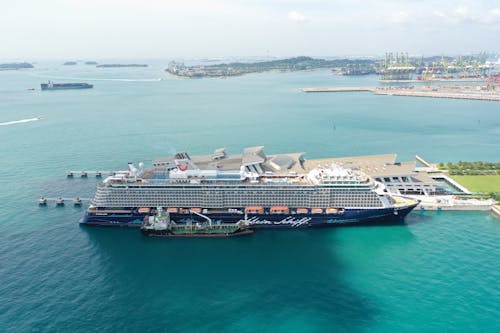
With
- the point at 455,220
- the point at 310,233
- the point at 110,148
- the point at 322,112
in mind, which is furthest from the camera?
the point at 322,112

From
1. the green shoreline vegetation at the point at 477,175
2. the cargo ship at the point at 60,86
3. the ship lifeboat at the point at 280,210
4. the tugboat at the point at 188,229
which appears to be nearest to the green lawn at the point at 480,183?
the green shoreline vegetation at the point at 477,175

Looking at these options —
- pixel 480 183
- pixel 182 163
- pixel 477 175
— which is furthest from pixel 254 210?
pixel 477 175

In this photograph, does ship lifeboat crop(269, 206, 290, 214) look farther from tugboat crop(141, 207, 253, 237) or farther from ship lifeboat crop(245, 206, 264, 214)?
tugboat crop(141, 207, 253, 237)

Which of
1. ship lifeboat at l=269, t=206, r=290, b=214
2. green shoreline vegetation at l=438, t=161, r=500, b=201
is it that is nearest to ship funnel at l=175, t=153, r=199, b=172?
A: ship lifeboat at l=269, t=206, r=290, b=214

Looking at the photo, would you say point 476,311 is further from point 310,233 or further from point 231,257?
point 231,257

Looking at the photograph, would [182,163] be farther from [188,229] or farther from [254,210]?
[254,210]

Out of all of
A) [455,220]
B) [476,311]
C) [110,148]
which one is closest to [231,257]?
[476,311]
